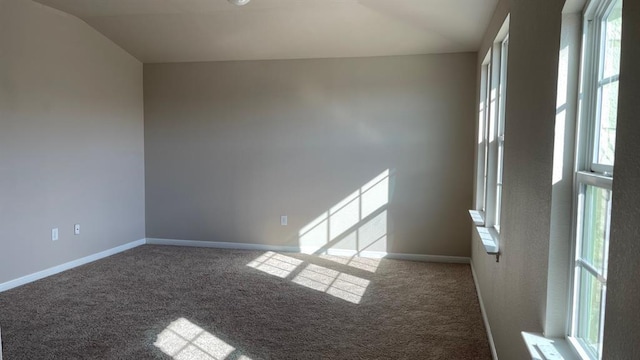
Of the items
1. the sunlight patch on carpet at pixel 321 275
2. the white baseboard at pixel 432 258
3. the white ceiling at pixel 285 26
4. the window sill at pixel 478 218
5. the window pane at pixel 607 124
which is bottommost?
the sunlight patch on carpet at pixel 321 275

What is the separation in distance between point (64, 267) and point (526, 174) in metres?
4.36

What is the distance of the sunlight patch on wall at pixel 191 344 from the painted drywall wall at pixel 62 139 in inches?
76.7

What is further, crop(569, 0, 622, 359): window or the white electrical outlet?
the white electrical outlet

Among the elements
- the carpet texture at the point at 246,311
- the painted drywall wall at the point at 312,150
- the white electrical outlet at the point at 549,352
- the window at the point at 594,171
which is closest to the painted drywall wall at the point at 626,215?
the window at the point at 594,171

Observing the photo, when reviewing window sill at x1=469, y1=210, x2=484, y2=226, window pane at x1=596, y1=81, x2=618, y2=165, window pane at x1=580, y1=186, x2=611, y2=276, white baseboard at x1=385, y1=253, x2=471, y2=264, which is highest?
window pane at x1=596, y1=81, x2=618, y2=165

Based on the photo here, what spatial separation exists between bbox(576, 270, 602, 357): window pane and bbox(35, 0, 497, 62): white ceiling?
8.38ft

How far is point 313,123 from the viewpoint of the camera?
5.00m

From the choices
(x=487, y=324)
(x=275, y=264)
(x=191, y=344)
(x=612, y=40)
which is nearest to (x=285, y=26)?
(x=275, y=264)

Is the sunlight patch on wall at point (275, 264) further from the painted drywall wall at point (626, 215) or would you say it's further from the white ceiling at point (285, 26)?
the painted drywall wall at point (626, 215)

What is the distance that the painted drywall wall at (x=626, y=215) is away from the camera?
32.7 inches

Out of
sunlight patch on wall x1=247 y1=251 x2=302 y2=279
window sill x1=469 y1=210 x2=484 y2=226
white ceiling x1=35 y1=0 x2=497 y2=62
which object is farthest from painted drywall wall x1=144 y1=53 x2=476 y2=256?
window sill x1=469 y1=210 x2=484 y2=226

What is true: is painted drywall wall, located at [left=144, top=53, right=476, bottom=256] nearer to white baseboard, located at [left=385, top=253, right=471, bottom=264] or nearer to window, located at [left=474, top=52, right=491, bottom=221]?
white baseboard, located at [left=385, top=253, right=471, bottom=264]

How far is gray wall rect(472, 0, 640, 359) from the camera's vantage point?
859mm

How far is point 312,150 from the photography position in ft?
16.5
